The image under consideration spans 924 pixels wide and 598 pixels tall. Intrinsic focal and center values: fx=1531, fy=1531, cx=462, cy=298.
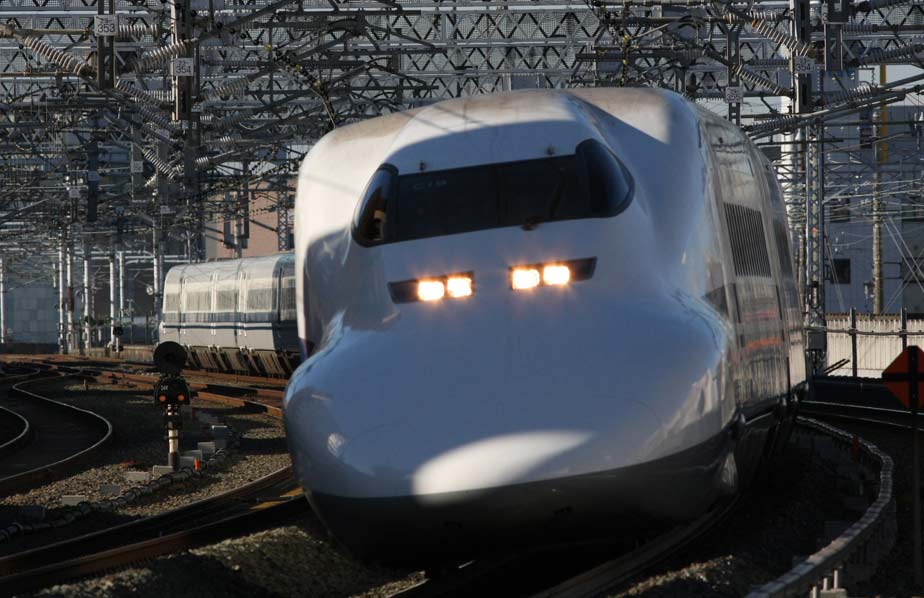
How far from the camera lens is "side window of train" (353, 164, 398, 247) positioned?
1020 centimetres

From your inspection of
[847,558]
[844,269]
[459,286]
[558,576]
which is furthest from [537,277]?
[844,269]

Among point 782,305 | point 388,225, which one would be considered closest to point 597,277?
point 388,225

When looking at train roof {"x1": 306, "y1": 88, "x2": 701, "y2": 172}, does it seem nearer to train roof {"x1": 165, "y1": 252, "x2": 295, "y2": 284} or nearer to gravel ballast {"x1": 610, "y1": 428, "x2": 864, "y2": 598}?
gravel ballast {"x1": 610, "y1": 428, "x2": 864, "y2": 598}

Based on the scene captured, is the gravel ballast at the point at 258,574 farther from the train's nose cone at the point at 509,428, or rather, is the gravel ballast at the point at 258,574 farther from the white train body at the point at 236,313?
the white train body at the point at 236,313

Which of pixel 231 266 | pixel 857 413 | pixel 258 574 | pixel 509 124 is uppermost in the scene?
pixel 509 124

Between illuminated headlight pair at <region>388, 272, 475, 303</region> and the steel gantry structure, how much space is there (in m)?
14.6

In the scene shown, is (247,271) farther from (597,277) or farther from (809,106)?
(597,277)

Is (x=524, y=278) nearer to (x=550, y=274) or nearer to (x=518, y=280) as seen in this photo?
(x=518, y=280)

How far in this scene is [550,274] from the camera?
9.30 m

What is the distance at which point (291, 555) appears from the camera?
12242 millimetres

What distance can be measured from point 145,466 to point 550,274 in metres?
12.9

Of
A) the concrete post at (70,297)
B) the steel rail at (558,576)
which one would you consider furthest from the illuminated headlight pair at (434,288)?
the concrete post at (70,297)

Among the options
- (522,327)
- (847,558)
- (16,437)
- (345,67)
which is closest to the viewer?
(522,327)

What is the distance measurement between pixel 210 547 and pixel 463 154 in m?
3.77
